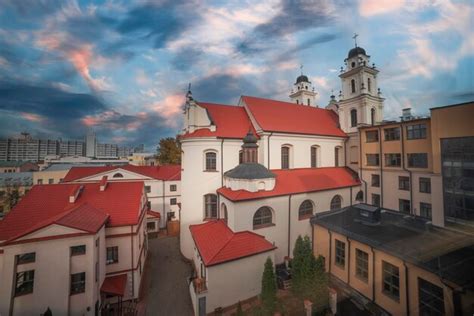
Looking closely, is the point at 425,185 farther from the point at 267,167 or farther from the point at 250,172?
the point at 250,172

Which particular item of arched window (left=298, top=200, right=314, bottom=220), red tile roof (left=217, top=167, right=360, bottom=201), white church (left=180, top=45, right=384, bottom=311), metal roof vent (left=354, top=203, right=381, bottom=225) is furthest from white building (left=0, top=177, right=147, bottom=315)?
metal roof vent (left=354, top=203, right=381, bottom=225)

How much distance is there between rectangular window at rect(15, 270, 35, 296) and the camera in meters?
5.64

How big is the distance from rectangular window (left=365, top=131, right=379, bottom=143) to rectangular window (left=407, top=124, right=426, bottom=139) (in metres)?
1.84

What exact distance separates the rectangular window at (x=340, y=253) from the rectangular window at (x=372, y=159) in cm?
731

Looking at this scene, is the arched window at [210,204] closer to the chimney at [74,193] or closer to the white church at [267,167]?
the white church at [267,167]

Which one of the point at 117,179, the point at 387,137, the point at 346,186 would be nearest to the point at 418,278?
the point at 346,186

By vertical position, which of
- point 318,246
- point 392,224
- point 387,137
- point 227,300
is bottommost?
point 227,300

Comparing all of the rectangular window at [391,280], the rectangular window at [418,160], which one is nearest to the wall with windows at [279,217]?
the rectangular window at [391,280]

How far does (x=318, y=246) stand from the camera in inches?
338

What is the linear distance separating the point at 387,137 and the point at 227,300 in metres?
12.3

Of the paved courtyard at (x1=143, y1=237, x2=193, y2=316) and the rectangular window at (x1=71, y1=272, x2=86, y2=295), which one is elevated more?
the rectangular window at (x1=71, y1=272, x2=86, y2=295)

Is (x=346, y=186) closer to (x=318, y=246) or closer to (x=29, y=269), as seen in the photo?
(x=318, y=246)

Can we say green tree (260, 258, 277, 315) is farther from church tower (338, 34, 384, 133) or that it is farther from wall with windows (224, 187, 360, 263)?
church tower (338, 34, 384, 133)

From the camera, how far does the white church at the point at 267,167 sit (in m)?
8.34
